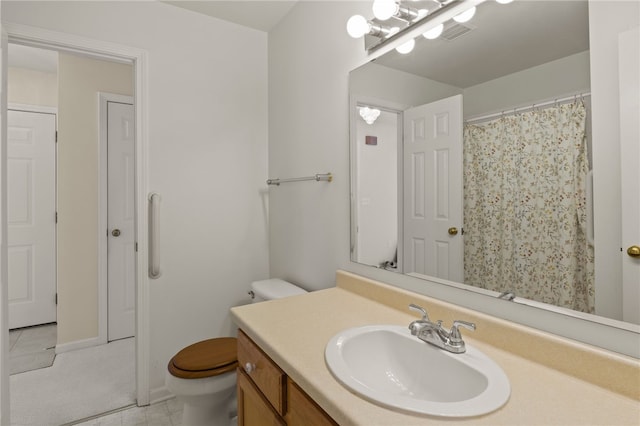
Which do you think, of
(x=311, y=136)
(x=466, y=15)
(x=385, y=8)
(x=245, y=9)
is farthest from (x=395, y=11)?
(x=245, y=9)

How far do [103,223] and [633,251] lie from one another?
328cm

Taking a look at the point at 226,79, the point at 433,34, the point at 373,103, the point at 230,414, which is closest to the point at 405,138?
the point at 373,103

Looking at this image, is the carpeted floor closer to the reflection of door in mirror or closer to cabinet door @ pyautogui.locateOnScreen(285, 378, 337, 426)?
cabinet door @ pyautogui.locateOnScreen(285, 378, 337, 426)

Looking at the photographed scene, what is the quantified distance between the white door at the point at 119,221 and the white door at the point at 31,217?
0.83 meters

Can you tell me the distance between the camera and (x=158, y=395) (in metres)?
2.01

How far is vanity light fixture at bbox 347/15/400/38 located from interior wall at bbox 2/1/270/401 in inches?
45.6

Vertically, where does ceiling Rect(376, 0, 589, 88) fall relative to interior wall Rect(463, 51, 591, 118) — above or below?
above

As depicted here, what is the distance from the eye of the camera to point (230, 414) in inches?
71.9

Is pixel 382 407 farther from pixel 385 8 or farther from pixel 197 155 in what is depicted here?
pixel 197 155

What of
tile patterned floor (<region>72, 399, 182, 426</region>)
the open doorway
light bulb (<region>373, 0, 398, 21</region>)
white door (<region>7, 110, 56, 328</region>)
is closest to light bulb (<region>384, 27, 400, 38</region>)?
light bulb (<region>373, 0, 398, 21</region>)

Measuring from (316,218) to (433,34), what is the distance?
107 cm

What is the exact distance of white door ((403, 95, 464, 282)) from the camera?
1.15 metres

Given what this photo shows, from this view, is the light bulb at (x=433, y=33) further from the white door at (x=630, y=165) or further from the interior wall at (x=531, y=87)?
the white door at (x=630, y=165)

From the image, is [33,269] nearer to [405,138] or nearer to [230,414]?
[230,414]
